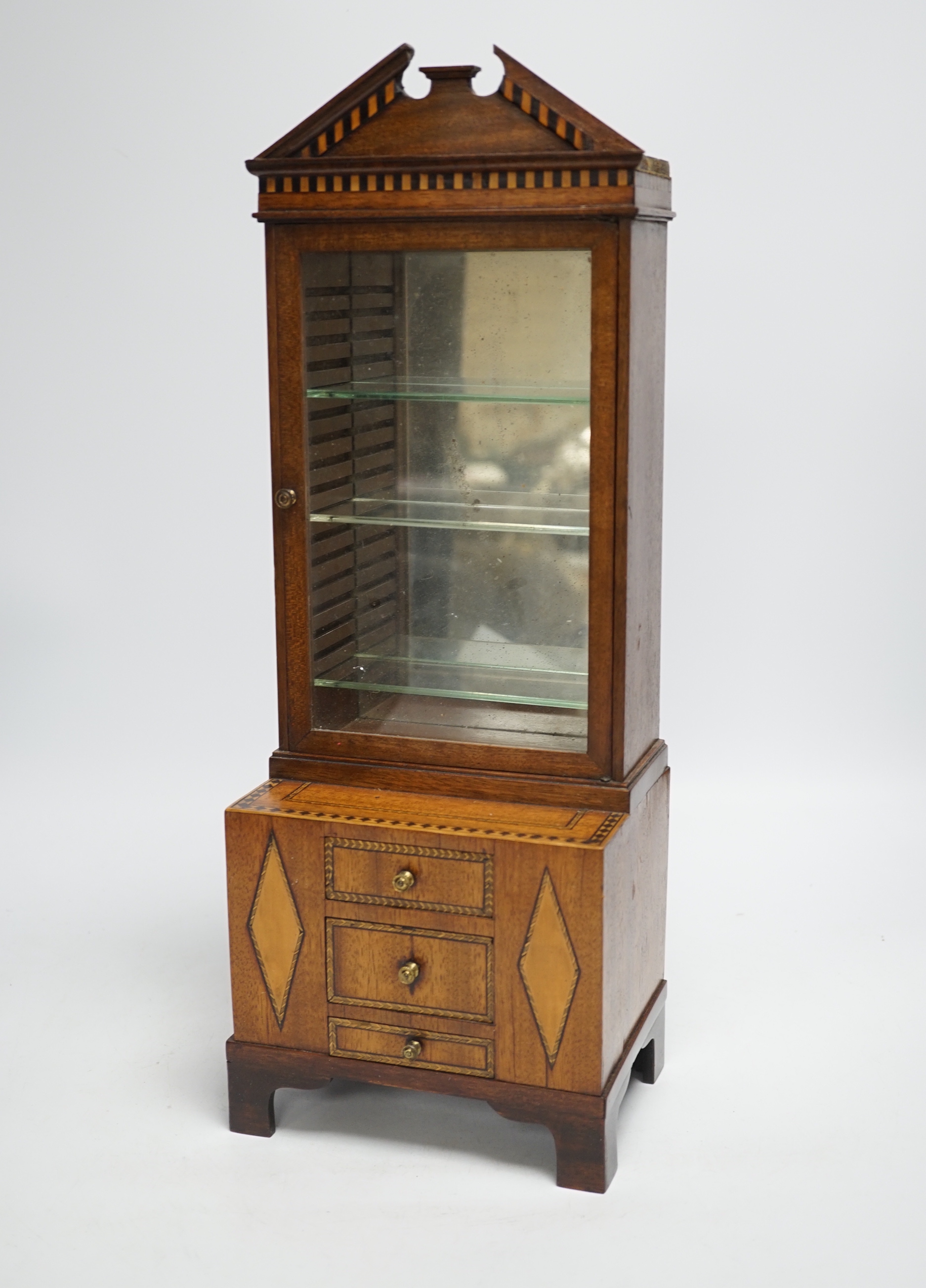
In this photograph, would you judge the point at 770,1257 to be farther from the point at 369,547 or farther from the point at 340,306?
the point at 340,306

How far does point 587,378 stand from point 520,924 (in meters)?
0.88

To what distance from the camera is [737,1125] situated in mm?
2871

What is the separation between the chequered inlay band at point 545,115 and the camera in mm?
2566

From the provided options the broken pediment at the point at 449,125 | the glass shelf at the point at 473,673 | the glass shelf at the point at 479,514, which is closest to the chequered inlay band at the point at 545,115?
the broken pediment at the point at 449,125

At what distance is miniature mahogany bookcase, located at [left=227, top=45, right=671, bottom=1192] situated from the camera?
104 inches

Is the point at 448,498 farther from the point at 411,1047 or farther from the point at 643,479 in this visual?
the point at 411,1047

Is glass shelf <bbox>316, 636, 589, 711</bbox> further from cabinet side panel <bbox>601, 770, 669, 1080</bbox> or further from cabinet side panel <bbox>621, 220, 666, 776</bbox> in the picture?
cabinet side panel <bbox>601, 770, 669, 1080</bbox>

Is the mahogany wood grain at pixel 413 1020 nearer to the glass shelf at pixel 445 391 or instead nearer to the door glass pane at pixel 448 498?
the door glass pane at pixel 448 498

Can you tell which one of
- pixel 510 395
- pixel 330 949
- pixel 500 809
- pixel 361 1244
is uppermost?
pixel 510 395

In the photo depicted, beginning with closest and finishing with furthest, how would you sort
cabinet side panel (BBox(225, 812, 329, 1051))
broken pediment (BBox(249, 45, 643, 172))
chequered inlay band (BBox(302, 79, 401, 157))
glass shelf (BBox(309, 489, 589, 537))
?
broken pediment (BBox(249, 45, 643, 172)) < chequered inlay band (BBox(302, 79, 401, 157)) < cabinet side panel (BBox(225, 812, 329, 1051)) < glass shelf (BBox(309, 489, 589, 537))

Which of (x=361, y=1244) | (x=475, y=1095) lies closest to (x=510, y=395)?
(x=475, y=1095)

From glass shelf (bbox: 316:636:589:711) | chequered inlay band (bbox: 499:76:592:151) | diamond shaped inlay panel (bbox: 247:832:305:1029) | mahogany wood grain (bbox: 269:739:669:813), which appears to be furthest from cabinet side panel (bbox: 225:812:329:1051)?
chequered inlay band (bbox: 499:76:592:151)

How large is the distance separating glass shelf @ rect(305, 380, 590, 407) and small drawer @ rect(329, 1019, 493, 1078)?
3.40ft

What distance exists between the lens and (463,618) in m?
3.04
